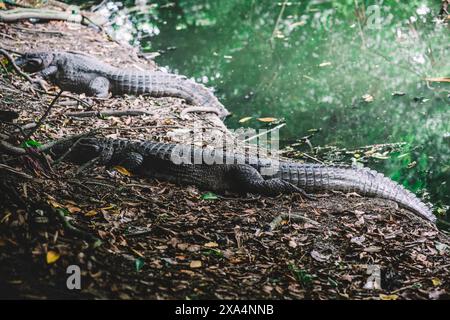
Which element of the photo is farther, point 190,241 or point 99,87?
point 99,87

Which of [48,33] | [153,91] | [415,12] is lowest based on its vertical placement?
[153,91]

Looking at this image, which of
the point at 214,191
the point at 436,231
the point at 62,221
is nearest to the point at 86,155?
the point at 214,191

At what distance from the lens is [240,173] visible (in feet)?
16.5

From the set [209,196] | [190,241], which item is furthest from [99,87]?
[190,241]

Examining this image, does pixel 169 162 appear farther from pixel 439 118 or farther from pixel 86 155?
pixel 439 118

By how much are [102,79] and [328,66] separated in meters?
4.52

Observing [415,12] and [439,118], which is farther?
[415,12]

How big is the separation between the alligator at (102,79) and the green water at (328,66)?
2.14 feet

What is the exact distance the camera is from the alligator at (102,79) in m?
7.57

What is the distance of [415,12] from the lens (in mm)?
11133

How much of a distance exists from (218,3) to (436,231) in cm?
1062

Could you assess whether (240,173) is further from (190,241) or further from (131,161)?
(190,241)

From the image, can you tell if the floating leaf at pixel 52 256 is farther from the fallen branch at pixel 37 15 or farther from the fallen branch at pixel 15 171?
Answer: the fallen branch at pixel 37 15

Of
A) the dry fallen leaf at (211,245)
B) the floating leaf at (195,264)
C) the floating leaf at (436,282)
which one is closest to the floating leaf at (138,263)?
the floating leaf at (195,264)
